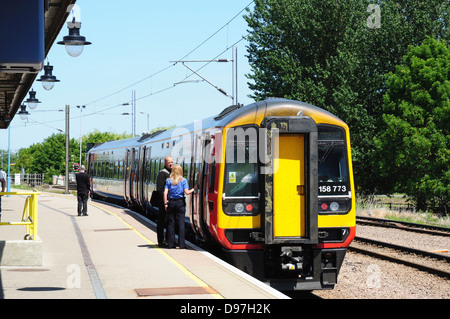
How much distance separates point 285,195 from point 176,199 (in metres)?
3.04

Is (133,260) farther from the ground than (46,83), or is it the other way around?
(46,83)

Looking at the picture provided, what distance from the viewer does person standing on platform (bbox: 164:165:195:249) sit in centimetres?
1361

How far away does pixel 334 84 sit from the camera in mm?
Answer: 41469

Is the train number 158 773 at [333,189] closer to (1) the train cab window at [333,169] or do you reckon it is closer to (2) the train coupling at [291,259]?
(1) the train cab window at [333,169]

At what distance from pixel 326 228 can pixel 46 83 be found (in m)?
8.54

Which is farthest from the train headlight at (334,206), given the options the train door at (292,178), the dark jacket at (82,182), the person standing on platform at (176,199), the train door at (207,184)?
the dark jacket at (82,182)

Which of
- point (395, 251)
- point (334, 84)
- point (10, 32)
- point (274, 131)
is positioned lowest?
point (395, 251)

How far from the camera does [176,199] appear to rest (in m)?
13.7

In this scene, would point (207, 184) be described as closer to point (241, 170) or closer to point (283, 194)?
point (241, 170)

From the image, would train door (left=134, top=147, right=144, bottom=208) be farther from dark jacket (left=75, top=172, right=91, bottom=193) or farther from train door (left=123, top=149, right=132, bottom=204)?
dark jacket (left=75, top=172, right=91, bottom=193)

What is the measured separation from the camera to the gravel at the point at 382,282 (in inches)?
459
